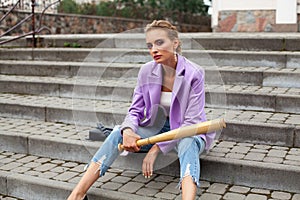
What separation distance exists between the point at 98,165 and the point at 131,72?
6.44 feet

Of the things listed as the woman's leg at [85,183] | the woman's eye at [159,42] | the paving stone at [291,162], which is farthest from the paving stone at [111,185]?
the paving stone at [291,162]

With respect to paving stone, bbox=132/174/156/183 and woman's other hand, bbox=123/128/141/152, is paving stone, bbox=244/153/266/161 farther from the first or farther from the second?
woman's other hand, bbox=123/128/141/152

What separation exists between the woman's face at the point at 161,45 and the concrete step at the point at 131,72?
0.50m

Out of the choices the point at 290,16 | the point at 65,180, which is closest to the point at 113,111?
the point at 65,180

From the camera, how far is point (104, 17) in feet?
47.2

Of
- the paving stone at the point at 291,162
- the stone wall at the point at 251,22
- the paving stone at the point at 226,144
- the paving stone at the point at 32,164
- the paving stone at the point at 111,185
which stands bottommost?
the paving stone at the point at 111,185

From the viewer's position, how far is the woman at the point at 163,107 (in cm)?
293

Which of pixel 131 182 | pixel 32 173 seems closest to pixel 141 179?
pixel 131 182

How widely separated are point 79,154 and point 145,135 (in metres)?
0.90

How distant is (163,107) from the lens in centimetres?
314

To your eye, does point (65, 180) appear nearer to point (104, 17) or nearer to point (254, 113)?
point (254, 113)

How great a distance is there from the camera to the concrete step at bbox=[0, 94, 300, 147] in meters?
3.60

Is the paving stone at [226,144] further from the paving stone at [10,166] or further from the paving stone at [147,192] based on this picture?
the paving stone at [10,166]

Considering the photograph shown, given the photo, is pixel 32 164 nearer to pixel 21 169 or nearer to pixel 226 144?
pixel 21 169
